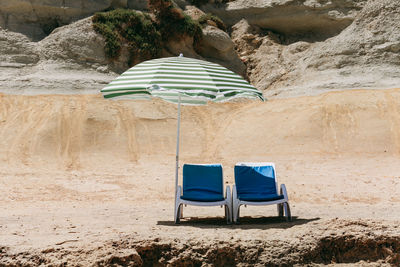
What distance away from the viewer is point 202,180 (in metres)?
7.62

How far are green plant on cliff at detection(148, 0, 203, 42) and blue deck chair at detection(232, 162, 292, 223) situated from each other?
720 inches

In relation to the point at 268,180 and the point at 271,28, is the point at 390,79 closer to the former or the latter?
the point at 271,28

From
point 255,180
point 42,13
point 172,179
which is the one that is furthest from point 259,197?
point 42,13

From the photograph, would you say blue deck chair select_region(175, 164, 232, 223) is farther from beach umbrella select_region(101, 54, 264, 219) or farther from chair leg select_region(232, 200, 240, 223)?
beach umbrella select_region(101, 54, 264, 219)

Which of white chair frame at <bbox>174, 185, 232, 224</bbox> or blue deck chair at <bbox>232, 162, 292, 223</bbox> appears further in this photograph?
blue deck chair at <bbox>232, 162, 292, 223</bbox>

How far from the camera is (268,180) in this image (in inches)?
305

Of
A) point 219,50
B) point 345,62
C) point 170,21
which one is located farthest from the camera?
point 219,50

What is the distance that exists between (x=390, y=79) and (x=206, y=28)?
10.9 meters

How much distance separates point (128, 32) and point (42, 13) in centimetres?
518

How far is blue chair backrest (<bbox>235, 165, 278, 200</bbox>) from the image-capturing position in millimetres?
7609

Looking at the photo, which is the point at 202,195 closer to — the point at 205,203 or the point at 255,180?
the point at 205,203

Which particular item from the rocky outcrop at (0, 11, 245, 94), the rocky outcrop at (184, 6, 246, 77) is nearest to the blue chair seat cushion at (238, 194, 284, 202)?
the rocky outcrop at (0, 11, 245, 94)

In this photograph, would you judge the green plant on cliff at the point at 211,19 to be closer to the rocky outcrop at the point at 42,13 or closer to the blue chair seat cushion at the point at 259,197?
the rocky outcrop at the point at 42,13

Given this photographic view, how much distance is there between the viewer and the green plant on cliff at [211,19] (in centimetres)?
2667
